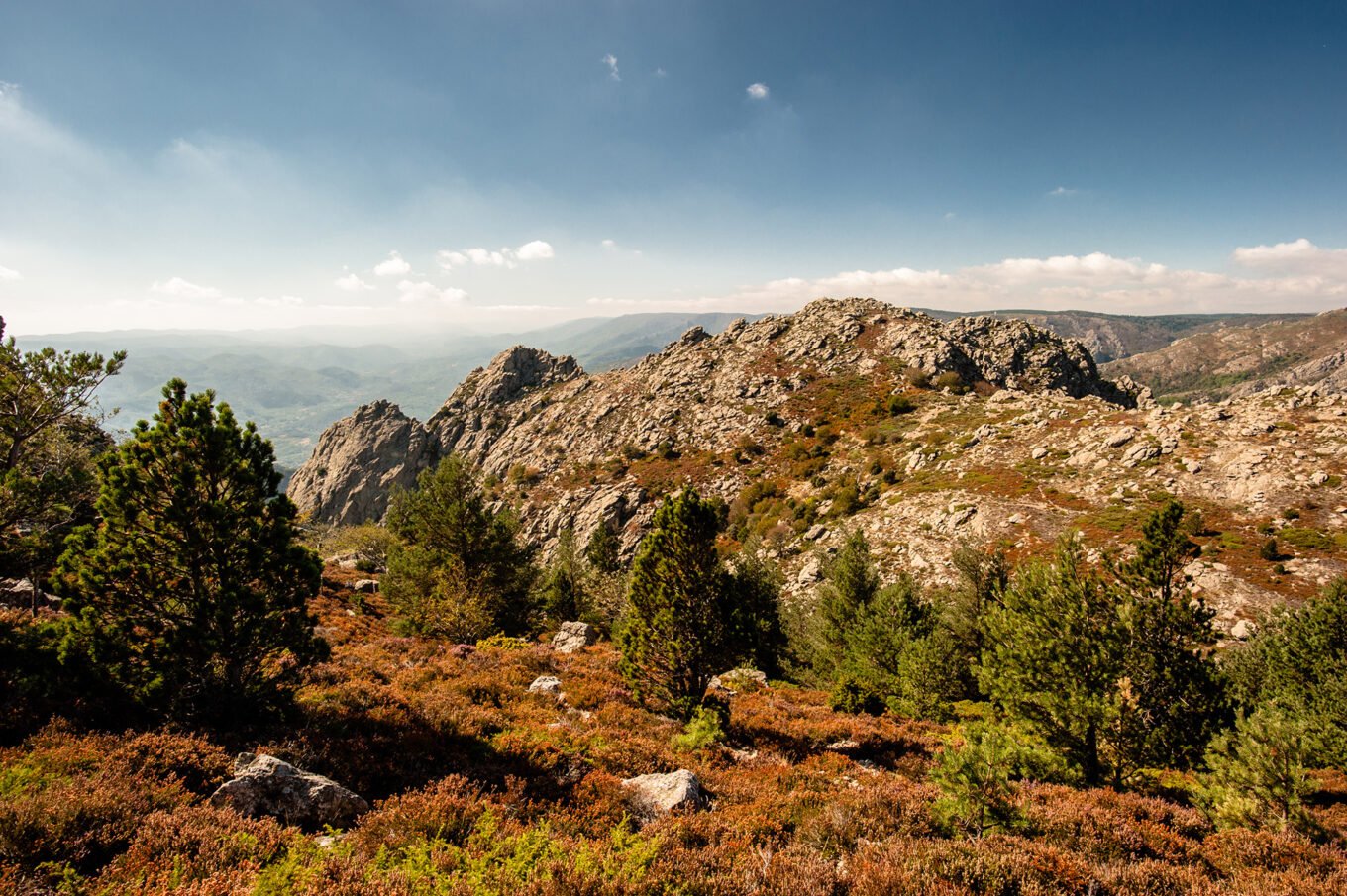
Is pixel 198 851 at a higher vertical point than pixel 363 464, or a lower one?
higher

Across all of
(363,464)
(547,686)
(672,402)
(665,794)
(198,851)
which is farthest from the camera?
(363,464)

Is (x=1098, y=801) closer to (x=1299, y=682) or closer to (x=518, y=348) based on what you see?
(x=1299, y=682)

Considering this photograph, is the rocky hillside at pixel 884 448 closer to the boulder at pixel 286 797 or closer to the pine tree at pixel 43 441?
the boulder at pixel 286 797

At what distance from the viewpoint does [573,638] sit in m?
31.1

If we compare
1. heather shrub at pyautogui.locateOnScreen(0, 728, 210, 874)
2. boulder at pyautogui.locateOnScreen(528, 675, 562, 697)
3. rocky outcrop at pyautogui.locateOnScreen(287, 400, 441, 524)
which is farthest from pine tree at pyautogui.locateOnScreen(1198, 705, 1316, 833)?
rocky outcrop at pyautogui.locateOnScreen(287, 400, 441, 524)

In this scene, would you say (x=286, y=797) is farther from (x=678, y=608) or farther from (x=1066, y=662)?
(x=1066, y=662)

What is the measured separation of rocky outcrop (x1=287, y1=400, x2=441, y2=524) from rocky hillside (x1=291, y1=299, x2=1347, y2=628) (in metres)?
0.60

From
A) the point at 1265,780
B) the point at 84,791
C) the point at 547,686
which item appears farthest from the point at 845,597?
the point at 84,791

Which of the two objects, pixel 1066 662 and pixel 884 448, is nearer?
pixel 1066 662

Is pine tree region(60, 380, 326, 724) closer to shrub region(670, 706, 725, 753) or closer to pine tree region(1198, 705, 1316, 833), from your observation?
shrub region(670, 706, 725, 753)

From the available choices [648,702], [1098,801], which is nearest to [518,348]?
[648,702]

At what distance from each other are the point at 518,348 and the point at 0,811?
15379cm

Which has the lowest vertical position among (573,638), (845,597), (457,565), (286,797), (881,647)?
(573,638)

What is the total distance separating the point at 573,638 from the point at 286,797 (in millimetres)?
22836
